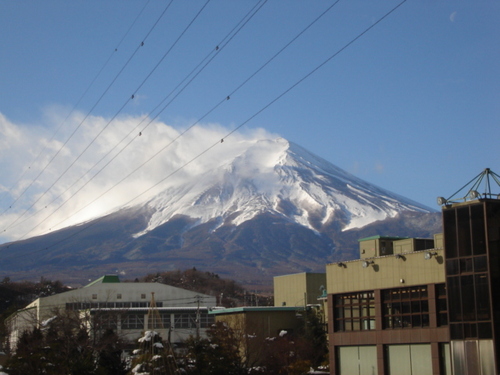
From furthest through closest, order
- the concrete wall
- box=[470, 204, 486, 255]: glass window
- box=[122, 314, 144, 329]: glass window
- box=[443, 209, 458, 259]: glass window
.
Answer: box=[122, 314, 144, 329]: glass window → the concrete wall → box=[443, 209, 458, 259]: glass window → box=[470, 204, 486, 255]: glass window

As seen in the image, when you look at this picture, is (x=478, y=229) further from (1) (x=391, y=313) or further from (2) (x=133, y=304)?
(2) (x=133, y=304)

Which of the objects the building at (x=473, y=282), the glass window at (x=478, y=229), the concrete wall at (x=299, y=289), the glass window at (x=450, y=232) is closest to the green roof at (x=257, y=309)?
A: the concrete wall at (x=299, y=289)

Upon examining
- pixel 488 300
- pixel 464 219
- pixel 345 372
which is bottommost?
pixel 345 372

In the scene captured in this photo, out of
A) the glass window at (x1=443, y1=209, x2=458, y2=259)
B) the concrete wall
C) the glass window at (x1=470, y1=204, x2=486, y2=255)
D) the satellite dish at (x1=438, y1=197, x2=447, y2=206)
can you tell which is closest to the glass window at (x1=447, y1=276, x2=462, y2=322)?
the glass window at (x1=443, y1=209, x2=458, y2=259)

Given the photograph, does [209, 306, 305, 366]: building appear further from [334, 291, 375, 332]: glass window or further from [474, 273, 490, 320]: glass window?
[474, 273, 490, 320]: glass window

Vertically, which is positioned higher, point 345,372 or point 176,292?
point 176,292

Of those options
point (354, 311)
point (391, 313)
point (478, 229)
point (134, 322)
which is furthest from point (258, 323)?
point (478, 229)

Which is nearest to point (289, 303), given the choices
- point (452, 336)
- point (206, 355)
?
point (206, 355)

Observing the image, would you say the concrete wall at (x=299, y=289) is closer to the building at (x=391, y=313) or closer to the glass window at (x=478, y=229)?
the building at (x=391, y=313)

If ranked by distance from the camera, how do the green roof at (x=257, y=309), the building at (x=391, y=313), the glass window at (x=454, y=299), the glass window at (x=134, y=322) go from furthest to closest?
the glass window at (x=134, y=322) < the green roof at (x=257, y=309) < the building at (x=391, y=313) < the glass window at (x=454, y=299)

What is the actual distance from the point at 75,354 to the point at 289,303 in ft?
117

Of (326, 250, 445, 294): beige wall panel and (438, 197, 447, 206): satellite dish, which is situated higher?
(438, 197, 447, 206): satellite dish

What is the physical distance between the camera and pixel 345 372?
138 feet

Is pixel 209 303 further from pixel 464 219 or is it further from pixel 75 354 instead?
pixel 464 219
